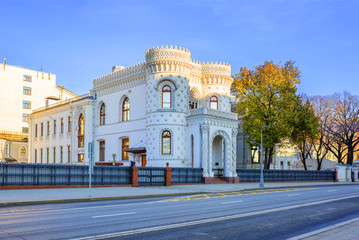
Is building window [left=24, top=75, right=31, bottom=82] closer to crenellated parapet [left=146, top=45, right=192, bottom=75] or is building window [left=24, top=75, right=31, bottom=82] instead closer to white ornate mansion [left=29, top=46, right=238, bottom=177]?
white ornate mansion [left=29, top=46, right=238, bottom=177]

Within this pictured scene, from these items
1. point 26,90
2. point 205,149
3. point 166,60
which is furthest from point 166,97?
point 26,90

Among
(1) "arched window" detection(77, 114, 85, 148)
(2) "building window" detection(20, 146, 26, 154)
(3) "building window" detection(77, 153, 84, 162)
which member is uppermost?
(1) "arched window" detection(77, 114, 85, 148)

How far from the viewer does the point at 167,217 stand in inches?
488

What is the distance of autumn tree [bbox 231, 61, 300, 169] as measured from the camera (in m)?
43.2

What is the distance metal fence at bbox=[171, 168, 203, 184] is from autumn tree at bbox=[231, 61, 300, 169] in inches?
408

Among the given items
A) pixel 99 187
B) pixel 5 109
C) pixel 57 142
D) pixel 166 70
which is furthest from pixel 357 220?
pixel 5 109

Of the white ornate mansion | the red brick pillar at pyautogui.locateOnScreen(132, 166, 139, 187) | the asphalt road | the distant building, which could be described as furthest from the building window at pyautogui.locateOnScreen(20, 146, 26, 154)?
the asphalt road

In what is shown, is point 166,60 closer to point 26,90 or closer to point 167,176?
point 167,176

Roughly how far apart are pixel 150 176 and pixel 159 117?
8839mm

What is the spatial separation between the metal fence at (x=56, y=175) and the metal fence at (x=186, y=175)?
4.87 m

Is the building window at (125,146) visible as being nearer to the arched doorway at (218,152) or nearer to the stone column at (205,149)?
the arched doorway at (218,152)

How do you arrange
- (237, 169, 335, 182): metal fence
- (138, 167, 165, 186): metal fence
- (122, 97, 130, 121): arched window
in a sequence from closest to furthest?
(138, 167, 165, 186): metal fence
(237, 169, 335, 182): metal fence
(122, 97, 130, 121): arched window

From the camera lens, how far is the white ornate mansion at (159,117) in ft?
125

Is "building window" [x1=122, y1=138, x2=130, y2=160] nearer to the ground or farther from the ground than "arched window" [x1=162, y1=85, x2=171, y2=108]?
nearer to the ground
